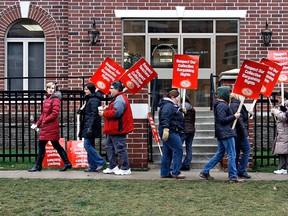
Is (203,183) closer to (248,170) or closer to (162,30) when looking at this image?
(248,170)

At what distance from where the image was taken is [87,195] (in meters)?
7.35

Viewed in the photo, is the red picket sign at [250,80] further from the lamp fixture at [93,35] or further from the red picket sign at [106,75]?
the lamp fixture at [93,35]

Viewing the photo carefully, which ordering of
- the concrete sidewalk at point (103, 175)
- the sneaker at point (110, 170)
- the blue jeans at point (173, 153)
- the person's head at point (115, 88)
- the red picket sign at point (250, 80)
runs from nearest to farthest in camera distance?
the red picket sign at point (250, 80) → the blue jeans at point (173, 153) → the concrete sidewalk at point (103, 175) → the person's head at point (115, 88) → the sneaker at point (110, 170)

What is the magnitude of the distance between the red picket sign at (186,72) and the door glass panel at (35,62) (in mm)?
6468

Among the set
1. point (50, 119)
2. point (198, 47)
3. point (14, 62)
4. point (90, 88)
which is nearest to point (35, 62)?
point (14, 62)

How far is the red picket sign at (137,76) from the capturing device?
9.65 m

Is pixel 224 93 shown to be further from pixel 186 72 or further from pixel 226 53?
pixel 226 53

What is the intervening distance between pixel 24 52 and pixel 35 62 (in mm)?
420

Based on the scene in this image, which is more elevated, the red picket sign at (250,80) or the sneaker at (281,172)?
the red picket sign at (250,80)

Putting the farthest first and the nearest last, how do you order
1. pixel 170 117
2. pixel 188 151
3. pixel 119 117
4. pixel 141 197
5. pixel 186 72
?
pixel 188 151 → pixel 186 72 → pixel 119 117 → pixel 170 117 → pixel 141 197

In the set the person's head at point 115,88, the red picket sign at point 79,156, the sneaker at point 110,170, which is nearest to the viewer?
the person's head at point 115,88

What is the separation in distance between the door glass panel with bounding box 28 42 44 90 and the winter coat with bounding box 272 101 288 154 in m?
7.75

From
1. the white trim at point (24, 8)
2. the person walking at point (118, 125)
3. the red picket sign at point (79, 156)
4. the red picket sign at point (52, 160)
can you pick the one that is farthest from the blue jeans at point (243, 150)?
the white trim at point (24, 8)

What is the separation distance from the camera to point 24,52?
49.2ft
